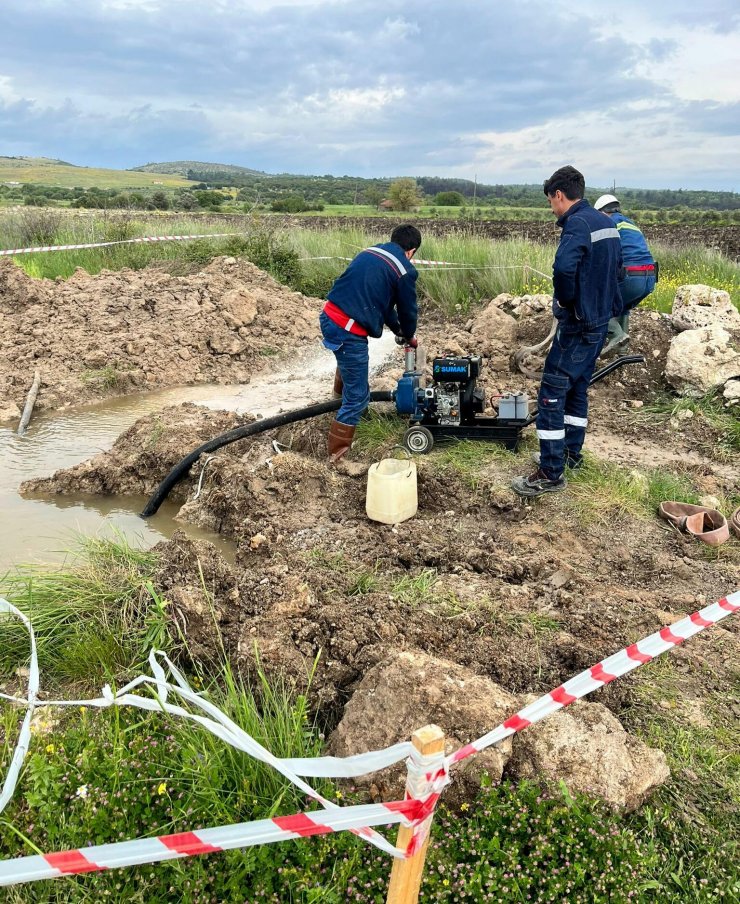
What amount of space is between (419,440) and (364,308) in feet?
3.91

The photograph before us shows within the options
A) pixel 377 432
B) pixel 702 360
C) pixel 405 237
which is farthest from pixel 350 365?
pixel 702 360

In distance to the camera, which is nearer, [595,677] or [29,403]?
[595,677]

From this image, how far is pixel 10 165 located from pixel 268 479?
121376 mm

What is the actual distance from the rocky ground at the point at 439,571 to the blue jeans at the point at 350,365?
1.52 ft

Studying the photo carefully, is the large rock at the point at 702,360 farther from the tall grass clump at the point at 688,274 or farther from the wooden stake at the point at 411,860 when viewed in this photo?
the wooden stake at the point at 411,860

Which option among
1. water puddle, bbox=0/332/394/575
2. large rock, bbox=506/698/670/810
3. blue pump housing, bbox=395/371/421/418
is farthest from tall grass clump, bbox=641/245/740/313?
large rock, bbox=506/698/670/810

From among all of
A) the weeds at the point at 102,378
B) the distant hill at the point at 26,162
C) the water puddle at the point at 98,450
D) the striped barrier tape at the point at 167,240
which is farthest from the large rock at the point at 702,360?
the distant hill at the point at 26,162

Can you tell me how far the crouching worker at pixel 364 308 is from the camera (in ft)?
16.4

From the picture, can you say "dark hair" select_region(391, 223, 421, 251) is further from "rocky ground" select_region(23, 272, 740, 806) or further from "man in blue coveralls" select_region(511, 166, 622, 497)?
"rocky ground" select_region(23, 272, 740, 806)

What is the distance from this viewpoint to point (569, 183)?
4.39 metres

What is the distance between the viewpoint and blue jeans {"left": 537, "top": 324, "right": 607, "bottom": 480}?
4625mm

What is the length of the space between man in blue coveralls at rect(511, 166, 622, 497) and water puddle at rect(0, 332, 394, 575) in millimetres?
2493

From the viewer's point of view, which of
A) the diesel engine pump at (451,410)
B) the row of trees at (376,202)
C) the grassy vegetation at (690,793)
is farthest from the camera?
the row of trees at (376,202)

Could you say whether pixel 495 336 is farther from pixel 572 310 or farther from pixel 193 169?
pixel 193 169
